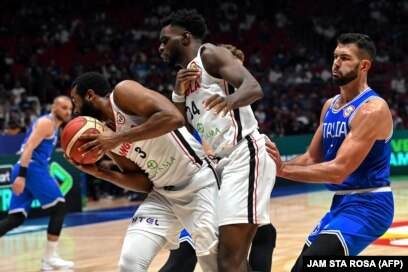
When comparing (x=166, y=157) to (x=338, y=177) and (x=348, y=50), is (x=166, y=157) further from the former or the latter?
(x=348, y=50)

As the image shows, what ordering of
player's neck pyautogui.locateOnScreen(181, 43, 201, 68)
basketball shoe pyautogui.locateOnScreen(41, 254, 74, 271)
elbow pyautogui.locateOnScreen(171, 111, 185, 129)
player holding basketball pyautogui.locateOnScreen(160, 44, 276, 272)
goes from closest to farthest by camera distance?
elbow pyautogui.locateOnScreen(171, 111, 185, 129) < player's neck pyautogui.locateOnScreen(181, 43, 201, 68) < player holding basketball pyautogui.locateOnScreen(160, 44, 276, 272) < basketball shoe pyautogui.locateOnScreen(41, 254, 74, 271)

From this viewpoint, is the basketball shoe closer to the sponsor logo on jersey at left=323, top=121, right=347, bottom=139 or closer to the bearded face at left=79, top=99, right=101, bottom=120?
the bearded face at left=79, top=99, right=101, bottom=120

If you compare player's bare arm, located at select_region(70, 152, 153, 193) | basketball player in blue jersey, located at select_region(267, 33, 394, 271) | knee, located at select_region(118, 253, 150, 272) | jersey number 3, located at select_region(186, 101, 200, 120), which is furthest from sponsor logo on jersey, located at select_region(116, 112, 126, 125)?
basketball player in blue jersey, located at select_region(267, 33, 394, 271)

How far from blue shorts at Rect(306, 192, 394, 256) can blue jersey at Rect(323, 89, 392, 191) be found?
0.07m

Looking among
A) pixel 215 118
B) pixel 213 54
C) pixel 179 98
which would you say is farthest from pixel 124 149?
pixel 213 54

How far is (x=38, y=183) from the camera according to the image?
8.27m

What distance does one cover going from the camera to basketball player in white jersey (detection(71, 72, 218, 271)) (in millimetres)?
4571

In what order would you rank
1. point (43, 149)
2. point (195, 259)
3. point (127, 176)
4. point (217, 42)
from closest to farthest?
point (127, 176) → point (195, 259) → point (43, 149) → point (217, 42)

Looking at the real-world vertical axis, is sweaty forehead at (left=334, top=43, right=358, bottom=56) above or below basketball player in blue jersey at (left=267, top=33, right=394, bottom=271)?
above

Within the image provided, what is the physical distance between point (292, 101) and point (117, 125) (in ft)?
51.1

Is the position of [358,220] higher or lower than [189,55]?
lower

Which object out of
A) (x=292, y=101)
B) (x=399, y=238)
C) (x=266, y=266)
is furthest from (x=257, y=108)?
(x=266, y=266)

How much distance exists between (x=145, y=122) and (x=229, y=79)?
1.87 feet

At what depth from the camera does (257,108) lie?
59.5ft
